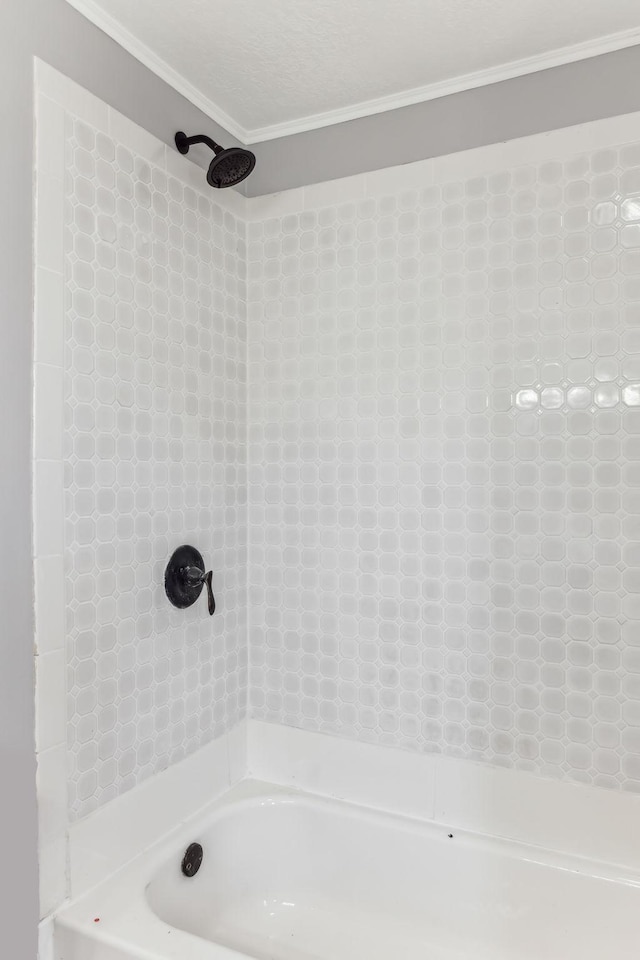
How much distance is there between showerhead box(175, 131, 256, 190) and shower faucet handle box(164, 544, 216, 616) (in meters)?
0.97

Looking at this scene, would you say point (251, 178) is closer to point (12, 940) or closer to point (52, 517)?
point (52, 517)

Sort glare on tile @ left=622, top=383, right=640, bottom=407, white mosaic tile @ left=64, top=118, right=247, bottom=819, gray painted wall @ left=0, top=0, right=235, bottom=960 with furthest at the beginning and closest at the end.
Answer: glare on tile @ left=622, top=383, right=640, bottom=407, white mosaic tile @ left=64, top=118, right=247, bottom=819, gray painted wall @ left=0, top=0, right=235, bottom=960

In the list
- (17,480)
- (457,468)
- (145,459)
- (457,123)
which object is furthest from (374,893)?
(457,123)

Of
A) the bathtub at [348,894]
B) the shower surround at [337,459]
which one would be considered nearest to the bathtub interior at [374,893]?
the bathtub at [348,894]

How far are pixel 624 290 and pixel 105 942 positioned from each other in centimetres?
183

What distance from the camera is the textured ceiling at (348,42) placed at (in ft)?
4.69

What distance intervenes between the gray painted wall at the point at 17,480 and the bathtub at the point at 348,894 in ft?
0.52

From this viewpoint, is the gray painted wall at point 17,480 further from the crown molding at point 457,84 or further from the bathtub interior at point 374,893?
the crown molding at point 457,84

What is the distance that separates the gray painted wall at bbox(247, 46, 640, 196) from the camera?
1.55m

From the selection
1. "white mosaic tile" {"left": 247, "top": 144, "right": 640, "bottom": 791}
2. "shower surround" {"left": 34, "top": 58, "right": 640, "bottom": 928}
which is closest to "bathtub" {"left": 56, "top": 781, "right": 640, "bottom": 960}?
"shower surround" {"left": 34, "top": 58, "right": 640, "bottom": 928}

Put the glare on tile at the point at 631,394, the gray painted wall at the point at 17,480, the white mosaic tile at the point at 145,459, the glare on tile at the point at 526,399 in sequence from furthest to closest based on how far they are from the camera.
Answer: the glare on tile at the point at 526,399, the glare on tile at the point at 631,394, the white mosaic tile at the point at 145,459, the gray painted wall at the point at 17,480

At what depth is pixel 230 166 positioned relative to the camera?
5.40 ft

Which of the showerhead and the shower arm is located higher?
the shower arm

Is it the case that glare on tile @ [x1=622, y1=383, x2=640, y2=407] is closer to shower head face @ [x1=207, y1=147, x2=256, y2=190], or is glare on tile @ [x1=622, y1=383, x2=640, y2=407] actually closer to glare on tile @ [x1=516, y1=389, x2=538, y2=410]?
glare on tile @ [x1=516, y1=389, x2=538, y2=410]
